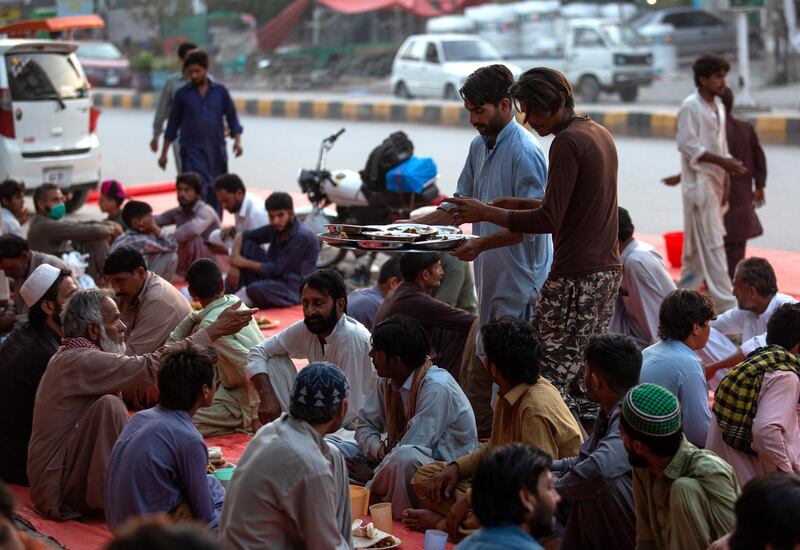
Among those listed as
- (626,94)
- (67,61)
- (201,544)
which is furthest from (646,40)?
(201,544)

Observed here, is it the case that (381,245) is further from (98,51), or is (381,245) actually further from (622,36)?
(98,51)

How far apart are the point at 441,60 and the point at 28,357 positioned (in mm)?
18968

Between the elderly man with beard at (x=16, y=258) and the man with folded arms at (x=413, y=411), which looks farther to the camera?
the elderly man with beard at (x=16, y=258)

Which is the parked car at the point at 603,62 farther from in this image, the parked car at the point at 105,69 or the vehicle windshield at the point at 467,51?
the parked car at the point at 105,69

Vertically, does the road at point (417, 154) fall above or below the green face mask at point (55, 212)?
below

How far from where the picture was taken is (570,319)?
16.5ft

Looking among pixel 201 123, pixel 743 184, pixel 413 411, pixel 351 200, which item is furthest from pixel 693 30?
pixel 413 411

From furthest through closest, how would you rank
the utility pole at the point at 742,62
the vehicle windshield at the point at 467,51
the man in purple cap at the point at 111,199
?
the vehicle windshield at the point at 467,51
the utility pole at the point at 742,62
the man in purple cap at the point at 111,199

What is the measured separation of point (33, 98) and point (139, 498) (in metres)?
8.94

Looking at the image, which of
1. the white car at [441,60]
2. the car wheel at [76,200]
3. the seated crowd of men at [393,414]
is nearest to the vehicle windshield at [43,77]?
the car wheel at [76,200]

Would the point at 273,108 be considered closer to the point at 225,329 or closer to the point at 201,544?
the point at 225,329

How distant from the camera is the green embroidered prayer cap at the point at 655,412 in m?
3.67

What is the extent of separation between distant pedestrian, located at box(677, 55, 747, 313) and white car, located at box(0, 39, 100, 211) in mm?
6845

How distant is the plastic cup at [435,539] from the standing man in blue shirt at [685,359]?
102 centimetres
